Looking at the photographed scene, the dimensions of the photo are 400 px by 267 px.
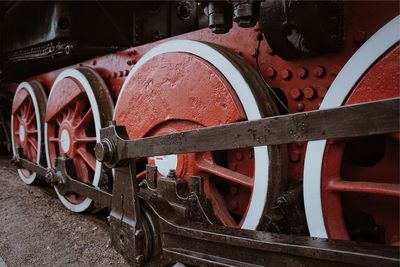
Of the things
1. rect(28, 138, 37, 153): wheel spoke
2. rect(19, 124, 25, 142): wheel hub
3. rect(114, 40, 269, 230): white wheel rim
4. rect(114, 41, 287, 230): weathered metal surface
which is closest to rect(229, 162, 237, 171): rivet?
rect(114, 41, 287, 230): weathered metal surface

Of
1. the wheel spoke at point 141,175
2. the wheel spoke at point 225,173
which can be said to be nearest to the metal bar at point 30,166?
the wheel spoke at point 141,175

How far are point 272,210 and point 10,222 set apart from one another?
1806 mm

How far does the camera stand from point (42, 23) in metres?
2.59

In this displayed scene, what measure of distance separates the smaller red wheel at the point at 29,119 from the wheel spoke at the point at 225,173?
1972 mm

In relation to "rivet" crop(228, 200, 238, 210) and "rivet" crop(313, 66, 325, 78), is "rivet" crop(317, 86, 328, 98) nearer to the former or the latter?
"rivet" crop(313, 66, 325, 78)

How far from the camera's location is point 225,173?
132 cm

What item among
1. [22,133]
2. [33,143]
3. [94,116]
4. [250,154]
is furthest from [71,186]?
[22,133]

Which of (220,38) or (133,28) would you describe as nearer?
(220,38)

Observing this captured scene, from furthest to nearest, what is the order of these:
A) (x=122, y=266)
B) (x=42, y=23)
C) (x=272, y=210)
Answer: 1. (x=42, y=23)
2. (x=122, y=266)
3. (x=272, y=210)

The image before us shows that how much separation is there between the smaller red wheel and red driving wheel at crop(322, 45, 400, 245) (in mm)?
2502

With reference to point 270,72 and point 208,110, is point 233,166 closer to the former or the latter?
point 208,110

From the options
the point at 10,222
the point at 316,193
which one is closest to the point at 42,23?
the point at 10,222

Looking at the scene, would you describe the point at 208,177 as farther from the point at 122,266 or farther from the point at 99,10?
the point at 99,10

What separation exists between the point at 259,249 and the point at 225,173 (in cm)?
45
